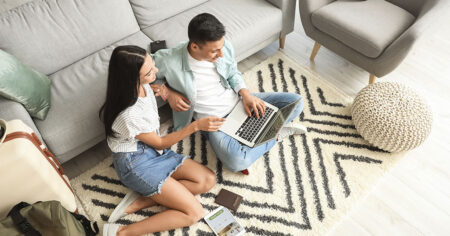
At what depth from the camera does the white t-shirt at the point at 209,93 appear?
1.63 m

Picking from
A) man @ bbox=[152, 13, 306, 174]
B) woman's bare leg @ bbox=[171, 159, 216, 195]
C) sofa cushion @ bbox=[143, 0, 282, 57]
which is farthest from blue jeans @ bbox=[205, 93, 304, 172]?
sofa cushion @ bbox=[143, 0, 282, 57]

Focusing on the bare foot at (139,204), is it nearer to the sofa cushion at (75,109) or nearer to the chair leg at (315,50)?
the sofa cushion at (75,109)

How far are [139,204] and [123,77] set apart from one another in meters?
0.76

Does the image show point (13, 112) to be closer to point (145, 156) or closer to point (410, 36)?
point (145, 156)

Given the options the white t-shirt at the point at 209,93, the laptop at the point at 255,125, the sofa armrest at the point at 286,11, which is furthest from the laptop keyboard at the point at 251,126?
the sofa armrest at the point at 286,11

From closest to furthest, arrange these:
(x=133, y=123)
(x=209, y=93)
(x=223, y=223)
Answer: (x=133, y=123) < (x=223, y=223) < (x=209, y=93)

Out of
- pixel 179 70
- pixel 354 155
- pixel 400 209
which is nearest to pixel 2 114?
pixel 179 70

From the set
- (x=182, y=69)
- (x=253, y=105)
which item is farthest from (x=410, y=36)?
(x=182, y=69)

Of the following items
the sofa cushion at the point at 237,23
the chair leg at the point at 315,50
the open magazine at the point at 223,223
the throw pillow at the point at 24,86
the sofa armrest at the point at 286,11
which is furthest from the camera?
the chair leg at the point at 315,50

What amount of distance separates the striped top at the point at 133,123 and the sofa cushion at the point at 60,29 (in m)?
0.71

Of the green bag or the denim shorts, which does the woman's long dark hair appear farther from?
the green bag

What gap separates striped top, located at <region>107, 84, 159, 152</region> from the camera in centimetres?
131

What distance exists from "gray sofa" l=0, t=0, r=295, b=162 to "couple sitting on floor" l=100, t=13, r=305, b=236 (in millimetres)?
218

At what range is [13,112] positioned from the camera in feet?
4.67
